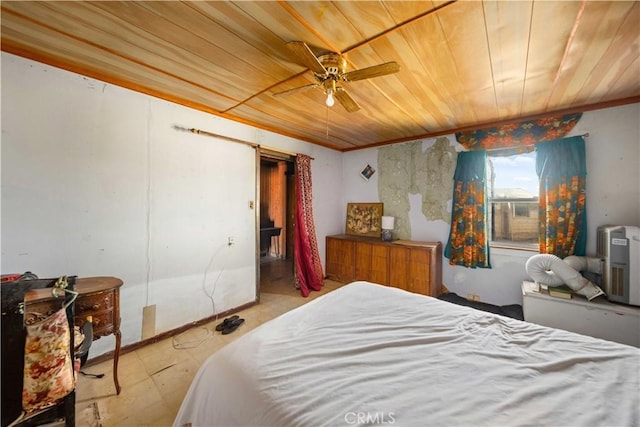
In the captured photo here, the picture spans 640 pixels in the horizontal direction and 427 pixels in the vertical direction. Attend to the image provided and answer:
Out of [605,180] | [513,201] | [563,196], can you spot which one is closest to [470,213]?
[513,201]

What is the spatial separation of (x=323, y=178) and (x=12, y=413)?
3768 millimetres

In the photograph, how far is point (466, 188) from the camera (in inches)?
124

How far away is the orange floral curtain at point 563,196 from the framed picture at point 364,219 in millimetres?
2071

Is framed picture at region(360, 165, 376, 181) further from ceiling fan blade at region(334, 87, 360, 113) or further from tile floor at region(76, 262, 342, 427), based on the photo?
tile floor at region(76, 262, 342, 427)

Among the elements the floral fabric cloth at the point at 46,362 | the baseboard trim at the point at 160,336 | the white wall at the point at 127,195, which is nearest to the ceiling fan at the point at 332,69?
the white wall at the point at 127,195

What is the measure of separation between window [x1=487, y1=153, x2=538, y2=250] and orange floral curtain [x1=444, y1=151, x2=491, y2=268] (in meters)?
0.20

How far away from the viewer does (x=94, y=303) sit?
1.52 meters

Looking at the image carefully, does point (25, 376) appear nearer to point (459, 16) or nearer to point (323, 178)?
point (459, 16)

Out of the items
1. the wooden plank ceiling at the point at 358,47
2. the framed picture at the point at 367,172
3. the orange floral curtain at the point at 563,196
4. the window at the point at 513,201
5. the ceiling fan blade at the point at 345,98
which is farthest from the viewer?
the framed picture at the point at 367,172

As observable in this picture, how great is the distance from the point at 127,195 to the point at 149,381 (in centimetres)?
155

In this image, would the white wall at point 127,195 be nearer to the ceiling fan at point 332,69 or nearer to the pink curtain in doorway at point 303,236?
the pink curtain in doorway at point 303,236

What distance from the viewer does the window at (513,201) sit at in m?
2.90

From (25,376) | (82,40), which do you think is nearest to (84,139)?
(82,40)

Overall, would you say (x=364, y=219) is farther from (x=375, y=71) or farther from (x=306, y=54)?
(x=306, y=54)
